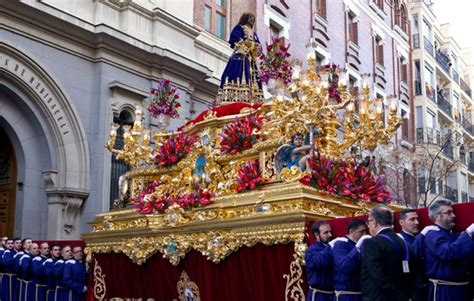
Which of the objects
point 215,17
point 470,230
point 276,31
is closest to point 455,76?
point 276,31

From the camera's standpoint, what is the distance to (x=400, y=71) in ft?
105

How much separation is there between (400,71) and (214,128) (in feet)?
80.6

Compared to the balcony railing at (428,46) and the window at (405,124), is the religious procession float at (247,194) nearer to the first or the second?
the window at (405,124)

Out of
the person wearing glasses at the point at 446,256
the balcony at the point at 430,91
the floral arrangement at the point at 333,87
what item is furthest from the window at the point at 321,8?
the person wearing glasses at the point at 446,256

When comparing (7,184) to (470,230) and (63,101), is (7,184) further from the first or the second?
(470,230)

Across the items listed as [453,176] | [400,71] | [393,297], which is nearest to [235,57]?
[393,297]

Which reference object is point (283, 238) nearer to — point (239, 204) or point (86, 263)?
point (239, 204)

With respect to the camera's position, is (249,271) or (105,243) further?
(105,243)

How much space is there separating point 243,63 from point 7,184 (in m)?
6.60

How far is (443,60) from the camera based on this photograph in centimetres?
3816

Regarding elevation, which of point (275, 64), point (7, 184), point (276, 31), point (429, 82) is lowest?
point (7, 184)

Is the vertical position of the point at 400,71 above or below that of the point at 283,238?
above

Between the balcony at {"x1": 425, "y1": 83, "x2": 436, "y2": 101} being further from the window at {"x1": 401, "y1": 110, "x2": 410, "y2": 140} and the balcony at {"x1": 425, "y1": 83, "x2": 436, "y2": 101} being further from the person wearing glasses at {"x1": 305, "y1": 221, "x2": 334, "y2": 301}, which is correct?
the person wearing glasses at {"x1": 305, "y1": 221, "x2": 334, "y2": 301}

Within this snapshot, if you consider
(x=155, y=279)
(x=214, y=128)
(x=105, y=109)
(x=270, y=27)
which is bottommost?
(x=155, y=279)
